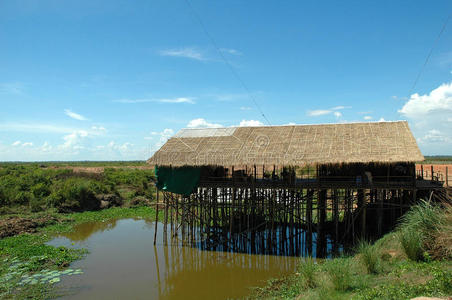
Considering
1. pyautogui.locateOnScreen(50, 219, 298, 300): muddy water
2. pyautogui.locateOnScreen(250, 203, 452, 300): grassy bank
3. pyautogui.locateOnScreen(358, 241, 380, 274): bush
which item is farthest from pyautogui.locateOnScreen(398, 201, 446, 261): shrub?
pyautogui.locateOnScreen(50, 219, 298, 300): muddy water

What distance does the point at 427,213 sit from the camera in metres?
8.75

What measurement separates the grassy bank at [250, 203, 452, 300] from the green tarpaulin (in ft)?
17.3

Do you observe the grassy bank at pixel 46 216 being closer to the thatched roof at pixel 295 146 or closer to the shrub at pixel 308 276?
the thatched roof at pixel 295 146

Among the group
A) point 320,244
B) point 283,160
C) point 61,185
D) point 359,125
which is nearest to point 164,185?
point 283,160

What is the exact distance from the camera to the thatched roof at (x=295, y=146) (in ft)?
37.9

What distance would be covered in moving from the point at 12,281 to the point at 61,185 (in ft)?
49.1

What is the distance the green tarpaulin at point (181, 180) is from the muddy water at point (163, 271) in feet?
8.98

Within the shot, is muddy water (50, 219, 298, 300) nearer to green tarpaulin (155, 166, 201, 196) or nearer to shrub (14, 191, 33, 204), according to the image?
green tarpaulin (155, 166, 201, 196)

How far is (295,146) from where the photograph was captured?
12.8 meters

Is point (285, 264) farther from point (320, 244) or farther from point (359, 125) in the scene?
point (359, 125)

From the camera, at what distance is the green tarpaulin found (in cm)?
1317

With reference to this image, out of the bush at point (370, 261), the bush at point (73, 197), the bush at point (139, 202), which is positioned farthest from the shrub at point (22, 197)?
the bush at point (370, 261)

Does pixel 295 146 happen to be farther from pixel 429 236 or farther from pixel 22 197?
pixel 22 197

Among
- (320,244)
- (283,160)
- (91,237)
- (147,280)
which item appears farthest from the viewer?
(91,237)
